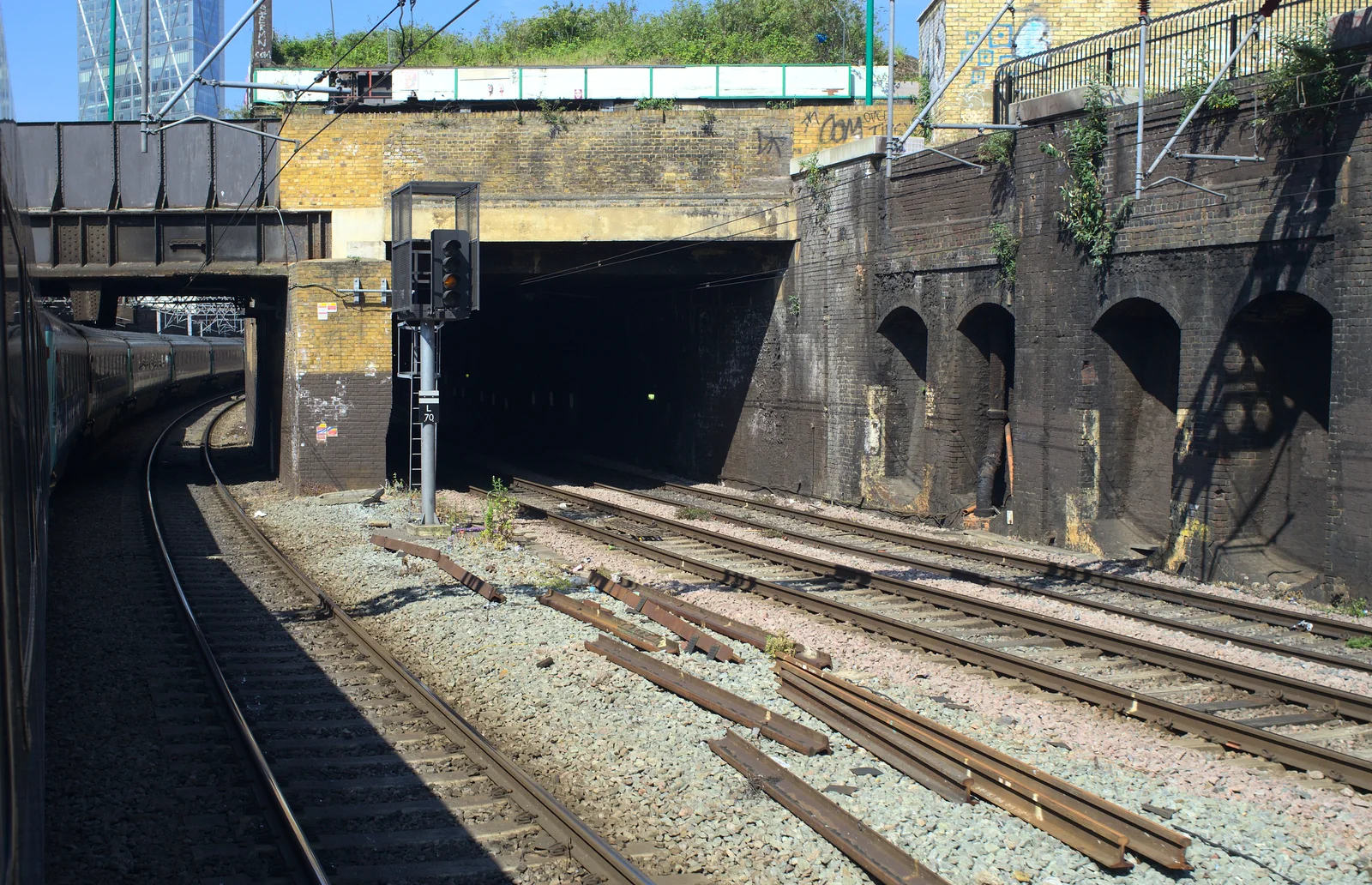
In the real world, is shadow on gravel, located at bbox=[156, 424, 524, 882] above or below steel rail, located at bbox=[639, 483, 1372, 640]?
below

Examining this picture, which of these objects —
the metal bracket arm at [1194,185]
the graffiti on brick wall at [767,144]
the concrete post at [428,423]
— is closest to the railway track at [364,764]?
the concrete post at [428,423]

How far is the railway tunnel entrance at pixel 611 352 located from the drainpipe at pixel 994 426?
580 cm

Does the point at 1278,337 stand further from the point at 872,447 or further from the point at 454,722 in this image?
the point at 454,722

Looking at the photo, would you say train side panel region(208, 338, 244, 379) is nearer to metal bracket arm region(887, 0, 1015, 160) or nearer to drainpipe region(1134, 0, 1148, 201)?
metal bracket arm region(887, 0, 1015, 160)

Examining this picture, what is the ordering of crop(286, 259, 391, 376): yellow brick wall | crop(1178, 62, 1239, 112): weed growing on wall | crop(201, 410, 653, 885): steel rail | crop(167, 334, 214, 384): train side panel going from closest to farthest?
crop(201, 410, 653, 885): steel rail, crop(1178, 62, 1239, 112): weed growing on wall, crop(286, 259, 391, 376): yellow brick wall, crop(167, 334, 214, 384): train side panel

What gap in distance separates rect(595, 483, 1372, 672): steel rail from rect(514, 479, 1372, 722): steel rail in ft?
3.04

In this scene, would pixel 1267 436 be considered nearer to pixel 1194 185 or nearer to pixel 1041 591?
pixel 1194 185

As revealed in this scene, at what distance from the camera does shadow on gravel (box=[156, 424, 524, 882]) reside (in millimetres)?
6137

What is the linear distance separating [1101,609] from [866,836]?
6.78 meters

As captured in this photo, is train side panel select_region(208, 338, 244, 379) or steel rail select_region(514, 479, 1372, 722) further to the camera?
train side panel select_region(208, 338, 244, 379)

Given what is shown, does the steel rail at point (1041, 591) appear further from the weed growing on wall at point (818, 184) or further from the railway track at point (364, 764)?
the railway track at point (364, 764)

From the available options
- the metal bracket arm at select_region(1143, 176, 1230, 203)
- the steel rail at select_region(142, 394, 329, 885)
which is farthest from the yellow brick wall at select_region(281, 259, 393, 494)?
the metal bracket arm at select_region(1143, 176, 1230, 203)

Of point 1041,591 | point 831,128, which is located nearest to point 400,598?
point 1041,591

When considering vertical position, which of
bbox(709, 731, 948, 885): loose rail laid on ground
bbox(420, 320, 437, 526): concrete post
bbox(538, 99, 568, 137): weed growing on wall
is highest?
bbox(538, 99, 568, 137): weed growing on wall
